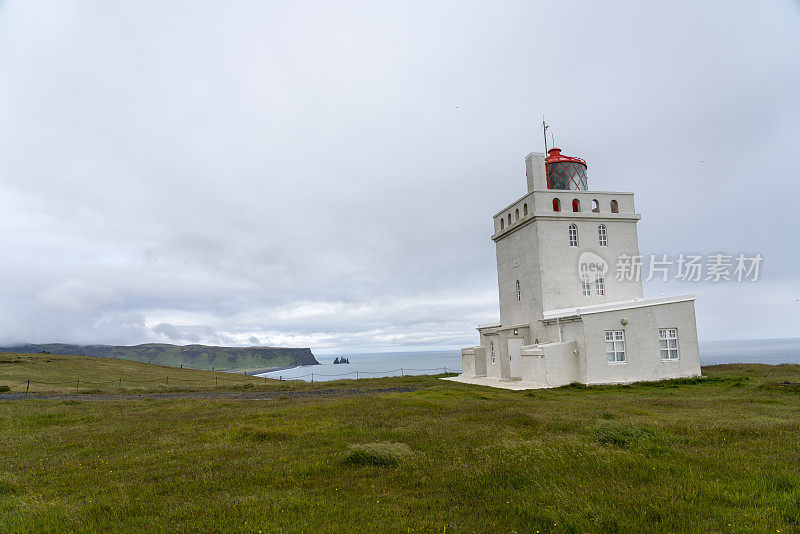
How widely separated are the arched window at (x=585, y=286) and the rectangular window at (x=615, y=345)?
4586mm

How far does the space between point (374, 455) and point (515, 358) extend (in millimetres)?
24180

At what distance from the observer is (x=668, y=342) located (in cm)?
2684

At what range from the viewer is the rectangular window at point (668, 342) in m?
26.7

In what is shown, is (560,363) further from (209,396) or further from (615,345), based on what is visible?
(209,396)

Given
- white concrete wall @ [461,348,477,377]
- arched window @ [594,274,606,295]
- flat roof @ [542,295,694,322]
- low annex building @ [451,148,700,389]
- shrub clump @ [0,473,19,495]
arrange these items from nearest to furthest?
shrub clump @ [0,473,19,495]
flat roof @ [542,295,694,322]
low annex building @ [451,148,700,389]
arched window @ [594,274,606,295]
white concrete wall @ [461,348,477,377]

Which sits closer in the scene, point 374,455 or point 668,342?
point 374,455

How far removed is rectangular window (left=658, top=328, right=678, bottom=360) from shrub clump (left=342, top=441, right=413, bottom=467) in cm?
2242

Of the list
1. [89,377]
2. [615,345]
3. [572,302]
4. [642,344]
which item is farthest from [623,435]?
[89,377]

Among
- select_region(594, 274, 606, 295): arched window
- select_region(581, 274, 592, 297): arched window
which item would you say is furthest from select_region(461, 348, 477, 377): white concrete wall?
select_region(594, 274, 606, 295): arched window

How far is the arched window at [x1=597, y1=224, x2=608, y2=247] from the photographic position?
31047mm

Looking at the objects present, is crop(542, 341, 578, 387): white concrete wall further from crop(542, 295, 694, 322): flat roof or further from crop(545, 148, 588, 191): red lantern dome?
crop(545, 148, 588, 191): red lantern dome

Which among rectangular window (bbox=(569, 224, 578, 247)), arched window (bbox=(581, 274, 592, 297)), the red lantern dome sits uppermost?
the red lantern dome

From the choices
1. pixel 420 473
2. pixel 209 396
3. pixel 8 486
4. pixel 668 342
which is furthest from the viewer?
pixel 209 396

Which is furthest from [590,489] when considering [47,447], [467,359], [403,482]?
[467,359]
